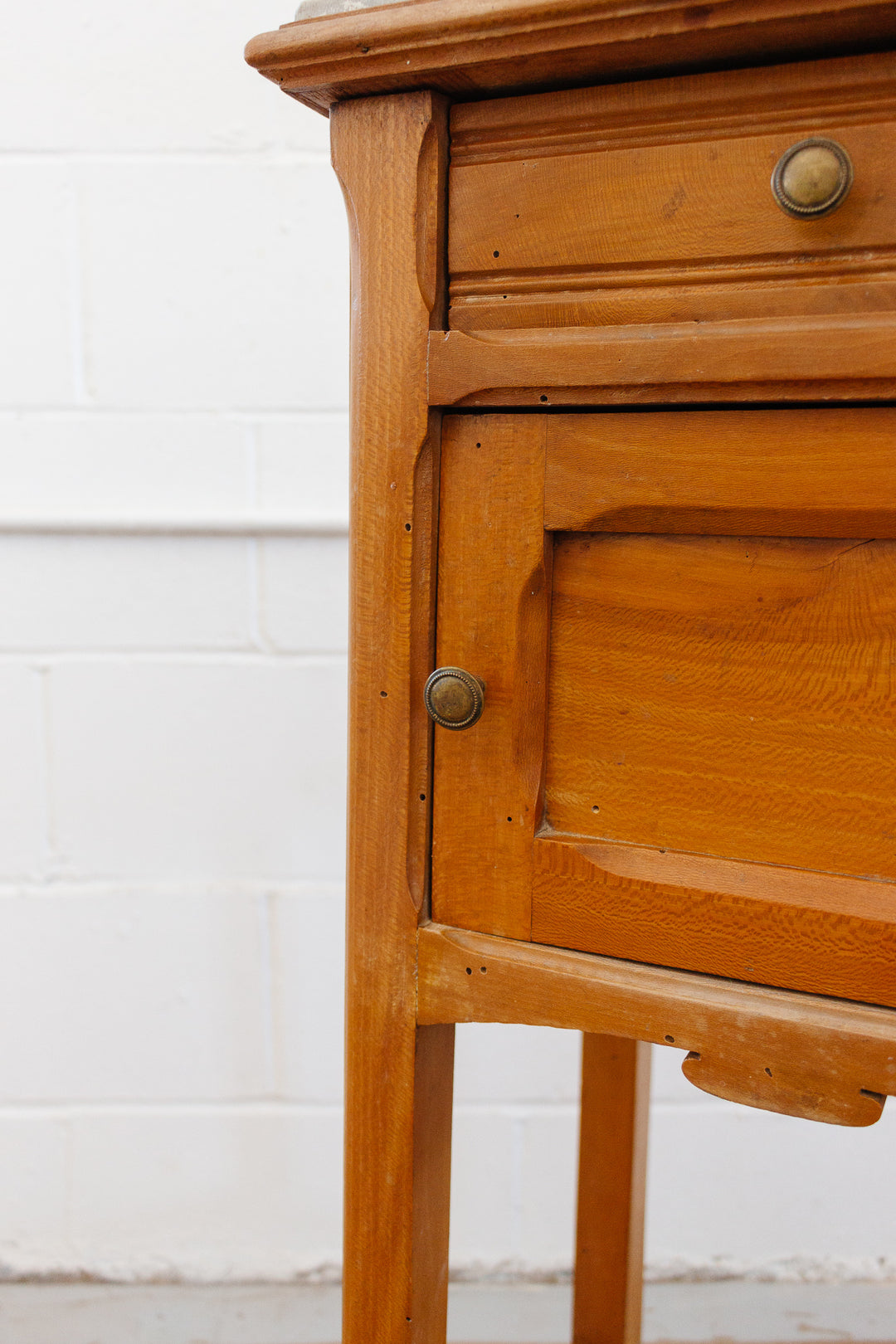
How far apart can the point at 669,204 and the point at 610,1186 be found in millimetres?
789

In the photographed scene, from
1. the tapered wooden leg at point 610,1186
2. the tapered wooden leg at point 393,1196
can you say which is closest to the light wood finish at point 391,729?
the tapered wooden leg at point 393,1196

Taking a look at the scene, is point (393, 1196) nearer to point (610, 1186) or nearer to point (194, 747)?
point (610, 1186)

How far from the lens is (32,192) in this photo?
A: 3.63 feet

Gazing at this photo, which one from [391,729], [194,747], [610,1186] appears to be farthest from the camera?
[194,747]

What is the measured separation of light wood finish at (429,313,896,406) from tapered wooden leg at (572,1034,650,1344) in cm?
60

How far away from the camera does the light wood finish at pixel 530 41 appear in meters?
0.46

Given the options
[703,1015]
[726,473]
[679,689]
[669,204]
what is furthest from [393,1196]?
[669,204]

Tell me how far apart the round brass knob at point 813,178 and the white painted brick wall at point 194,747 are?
70cm

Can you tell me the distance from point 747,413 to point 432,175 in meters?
0.20

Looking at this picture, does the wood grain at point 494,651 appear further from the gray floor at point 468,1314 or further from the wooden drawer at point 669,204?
the gray floor at point 468,1314

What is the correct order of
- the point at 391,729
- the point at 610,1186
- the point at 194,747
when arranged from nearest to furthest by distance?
the point at 391,729
the point at 610,1186
the point at 194,747

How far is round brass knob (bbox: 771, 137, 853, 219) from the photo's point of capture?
1.53 ft

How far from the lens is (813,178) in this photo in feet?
1.54

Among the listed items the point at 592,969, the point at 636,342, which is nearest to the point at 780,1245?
the point at 592,969
